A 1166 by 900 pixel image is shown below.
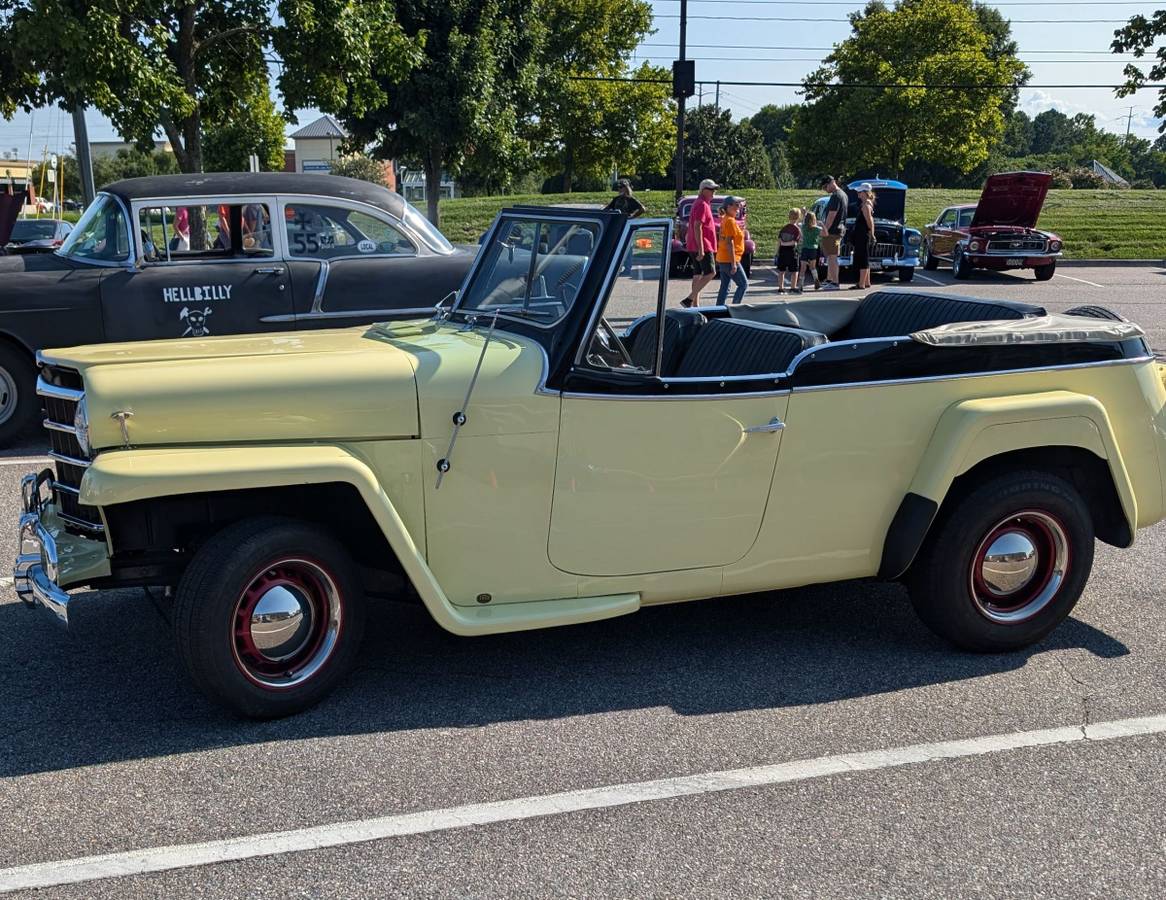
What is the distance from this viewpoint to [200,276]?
323 inches

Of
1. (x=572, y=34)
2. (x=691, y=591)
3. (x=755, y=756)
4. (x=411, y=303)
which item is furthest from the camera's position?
(x=572, y=34)

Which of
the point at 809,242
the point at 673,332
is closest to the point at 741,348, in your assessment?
the point at 673,332

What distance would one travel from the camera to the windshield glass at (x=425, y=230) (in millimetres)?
8938

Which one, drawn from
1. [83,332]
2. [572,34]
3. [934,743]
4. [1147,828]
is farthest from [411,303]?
[572,34]

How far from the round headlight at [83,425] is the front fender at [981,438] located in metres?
2.85

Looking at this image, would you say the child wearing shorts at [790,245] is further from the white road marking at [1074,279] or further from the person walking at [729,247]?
the white road marking at [1074,279]

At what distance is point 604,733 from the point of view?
3.84m

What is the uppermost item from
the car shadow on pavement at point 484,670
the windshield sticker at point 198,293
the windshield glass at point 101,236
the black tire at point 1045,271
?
the windshield glass at point 101,236

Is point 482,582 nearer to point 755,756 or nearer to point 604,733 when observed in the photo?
point 604,733

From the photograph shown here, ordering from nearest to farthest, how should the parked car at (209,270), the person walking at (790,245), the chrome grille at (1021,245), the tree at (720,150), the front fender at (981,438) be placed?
the front fender at (981,438), the parked car at (209,270), the person walking at (790,245), the chrome grille at (1021,245), the tree at (720,150)

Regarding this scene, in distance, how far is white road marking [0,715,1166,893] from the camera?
119 inches

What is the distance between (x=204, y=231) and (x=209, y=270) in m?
0.34

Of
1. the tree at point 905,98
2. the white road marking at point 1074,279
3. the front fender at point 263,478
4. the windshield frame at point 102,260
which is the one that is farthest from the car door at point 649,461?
the tree at point 905,98

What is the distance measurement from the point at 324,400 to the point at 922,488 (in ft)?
7.21
